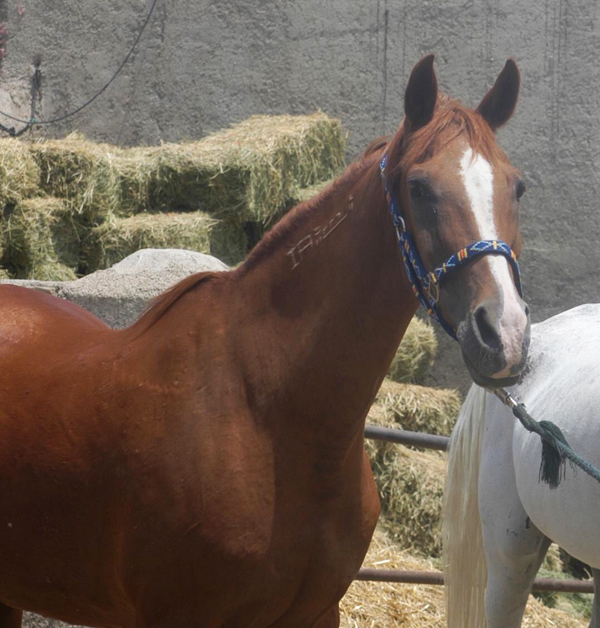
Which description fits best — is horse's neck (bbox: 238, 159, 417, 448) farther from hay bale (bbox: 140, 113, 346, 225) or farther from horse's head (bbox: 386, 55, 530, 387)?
hay bale (bbox: 140, 113, 346, 225)

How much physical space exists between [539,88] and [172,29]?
3039 mm

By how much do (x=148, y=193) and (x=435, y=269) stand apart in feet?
15.8

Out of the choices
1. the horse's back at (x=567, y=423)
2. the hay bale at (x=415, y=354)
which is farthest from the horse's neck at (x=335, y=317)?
the hay bale at (x=415, y=354)

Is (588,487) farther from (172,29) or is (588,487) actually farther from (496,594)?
(172,29)

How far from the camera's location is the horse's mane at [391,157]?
159cm

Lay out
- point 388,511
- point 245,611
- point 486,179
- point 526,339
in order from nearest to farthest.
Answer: point 526,339, point 486,179, point 245,611, point 388,511

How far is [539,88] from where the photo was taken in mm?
6391

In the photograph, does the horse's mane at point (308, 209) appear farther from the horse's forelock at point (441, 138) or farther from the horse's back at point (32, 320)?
the horse's back at point (32, 320)

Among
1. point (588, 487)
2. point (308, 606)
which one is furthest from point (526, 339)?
point (588, 487)

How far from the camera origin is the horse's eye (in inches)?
60.6

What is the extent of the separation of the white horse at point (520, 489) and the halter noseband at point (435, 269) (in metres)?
1.07

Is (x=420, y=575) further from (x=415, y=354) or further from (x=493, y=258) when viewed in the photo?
(x=415, y=354)

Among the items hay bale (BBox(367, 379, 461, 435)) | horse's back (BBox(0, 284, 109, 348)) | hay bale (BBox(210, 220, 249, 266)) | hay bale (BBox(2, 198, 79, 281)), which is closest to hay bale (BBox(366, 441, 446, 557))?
hay bale (BBox(367, 379, 461, 435))

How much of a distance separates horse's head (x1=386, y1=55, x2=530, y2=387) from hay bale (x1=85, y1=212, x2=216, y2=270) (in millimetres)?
3966
